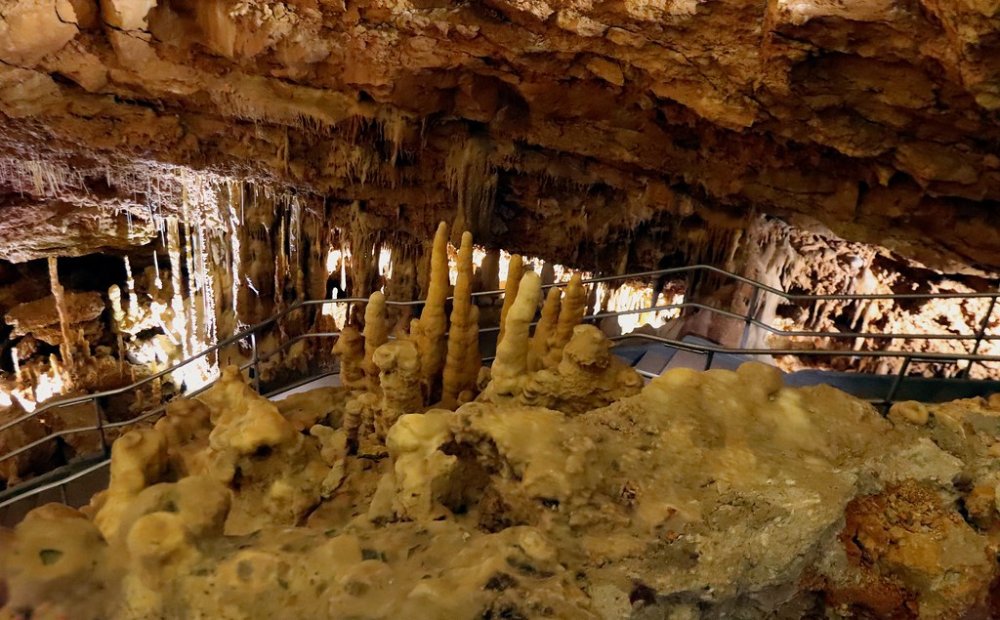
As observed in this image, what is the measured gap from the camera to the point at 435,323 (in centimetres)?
406

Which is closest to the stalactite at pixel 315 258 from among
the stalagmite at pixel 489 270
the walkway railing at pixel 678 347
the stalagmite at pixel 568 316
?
the stalagmite at pixel 489 270

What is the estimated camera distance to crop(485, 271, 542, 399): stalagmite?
3.32 m

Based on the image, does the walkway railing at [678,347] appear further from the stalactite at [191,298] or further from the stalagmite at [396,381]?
the stalactite at [191,298]

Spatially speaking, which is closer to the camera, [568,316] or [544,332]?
[568,316]

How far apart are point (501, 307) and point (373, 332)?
3796mm

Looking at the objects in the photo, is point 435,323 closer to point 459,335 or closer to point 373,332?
point 459,335

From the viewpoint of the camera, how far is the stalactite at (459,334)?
389 centimetres

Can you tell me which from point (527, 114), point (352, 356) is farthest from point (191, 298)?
point (352, 356)

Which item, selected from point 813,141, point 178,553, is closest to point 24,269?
point 178,553

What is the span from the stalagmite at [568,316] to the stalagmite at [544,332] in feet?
0.56

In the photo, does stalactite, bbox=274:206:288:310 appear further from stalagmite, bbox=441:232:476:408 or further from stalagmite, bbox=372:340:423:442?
stalagmite, bbox=372:340:423:442

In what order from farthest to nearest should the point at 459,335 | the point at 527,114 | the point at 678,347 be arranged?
1. the point at 527,114
2. the point at 678,347
3. the point at 459,335

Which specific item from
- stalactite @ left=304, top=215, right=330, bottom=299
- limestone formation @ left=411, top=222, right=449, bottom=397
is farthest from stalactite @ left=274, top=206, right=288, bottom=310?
limestone formation @ left=411, top=222, right=449, bottom=397

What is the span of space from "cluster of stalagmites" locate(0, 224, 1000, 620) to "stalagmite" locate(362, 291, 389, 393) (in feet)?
4.40
